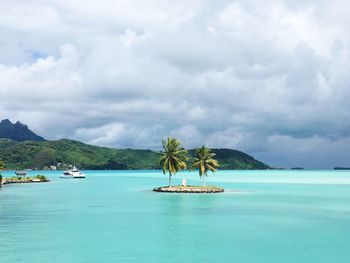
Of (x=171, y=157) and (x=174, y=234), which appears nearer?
(x=174, y=234)

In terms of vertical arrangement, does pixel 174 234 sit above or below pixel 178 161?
below

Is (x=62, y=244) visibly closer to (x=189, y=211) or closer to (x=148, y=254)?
(x=148, y=254)

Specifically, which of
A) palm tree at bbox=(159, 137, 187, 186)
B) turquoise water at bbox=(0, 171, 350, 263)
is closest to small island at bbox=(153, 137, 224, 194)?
palm tree at bbox=(159, 137, 187, 186)

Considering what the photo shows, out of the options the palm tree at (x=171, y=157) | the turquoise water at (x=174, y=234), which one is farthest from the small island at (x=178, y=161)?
the turquoise water at (x=174, y=234)

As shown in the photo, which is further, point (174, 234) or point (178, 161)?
point (178, 161)

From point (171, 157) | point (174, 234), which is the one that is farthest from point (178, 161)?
point (174, 234)

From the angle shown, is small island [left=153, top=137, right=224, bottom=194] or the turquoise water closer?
the turquoise water

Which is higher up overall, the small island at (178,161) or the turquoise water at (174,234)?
the small island at (178,161)

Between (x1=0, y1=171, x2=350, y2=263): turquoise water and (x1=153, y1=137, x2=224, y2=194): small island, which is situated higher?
(x1=153, y1=137, x2=224, y2=194): small island

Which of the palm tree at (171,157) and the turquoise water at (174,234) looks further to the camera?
the palm tree at (171,157)

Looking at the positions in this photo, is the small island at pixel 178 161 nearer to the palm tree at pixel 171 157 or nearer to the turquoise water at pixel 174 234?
the palm tree at pixel 171 157

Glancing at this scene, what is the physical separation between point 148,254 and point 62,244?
10783mm

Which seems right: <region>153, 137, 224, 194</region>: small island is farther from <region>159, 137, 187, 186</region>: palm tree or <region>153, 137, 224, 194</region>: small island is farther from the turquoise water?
the turquoise water

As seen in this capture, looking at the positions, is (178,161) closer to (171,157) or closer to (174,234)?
(171,157)
